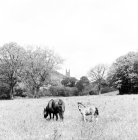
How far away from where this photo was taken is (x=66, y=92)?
101 m

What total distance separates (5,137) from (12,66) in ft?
161

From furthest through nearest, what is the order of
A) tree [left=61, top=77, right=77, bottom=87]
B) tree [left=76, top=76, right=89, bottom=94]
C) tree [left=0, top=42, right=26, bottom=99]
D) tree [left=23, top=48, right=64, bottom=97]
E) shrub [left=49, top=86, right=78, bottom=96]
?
tree [left=61, top=77, right=77, bottom=87] < tree [left=76, top=76, right=89, bottom=94] < shrub [left=49, top=86, right=78, bottom=96] < tree [left=0, top=42, right=26, bottom=99] < tree [left=23, top=48, right=64, bottom=97]

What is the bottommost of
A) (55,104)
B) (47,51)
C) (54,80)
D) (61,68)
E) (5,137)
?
(5,137)

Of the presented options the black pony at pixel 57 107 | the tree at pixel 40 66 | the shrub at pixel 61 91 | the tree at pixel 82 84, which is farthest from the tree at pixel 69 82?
the black pony at pixel 57 107

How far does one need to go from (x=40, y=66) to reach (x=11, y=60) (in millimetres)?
9462

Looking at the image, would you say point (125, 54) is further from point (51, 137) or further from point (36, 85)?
point (51, 137)

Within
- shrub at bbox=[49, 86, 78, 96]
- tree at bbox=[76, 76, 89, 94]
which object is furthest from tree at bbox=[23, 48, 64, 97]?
tree at bbox=[76, 76, 89, 94]

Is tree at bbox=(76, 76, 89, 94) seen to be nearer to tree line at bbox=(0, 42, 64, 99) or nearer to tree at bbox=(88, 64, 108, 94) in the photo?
tree at bbox=(88, 64, 108, 94)

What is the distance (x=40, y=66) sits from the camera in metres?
51.5

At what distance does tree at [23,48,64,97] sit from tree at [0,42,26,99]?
2.54 m

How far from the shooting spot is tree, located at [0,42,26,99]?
5434 centimetres

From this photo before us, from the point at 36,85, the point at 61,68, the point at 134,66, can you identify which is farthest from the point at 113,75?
the point at 36,85

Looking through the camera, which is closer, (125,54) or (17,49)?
(17,49)

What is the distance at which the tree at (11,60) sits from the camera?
178 ft
